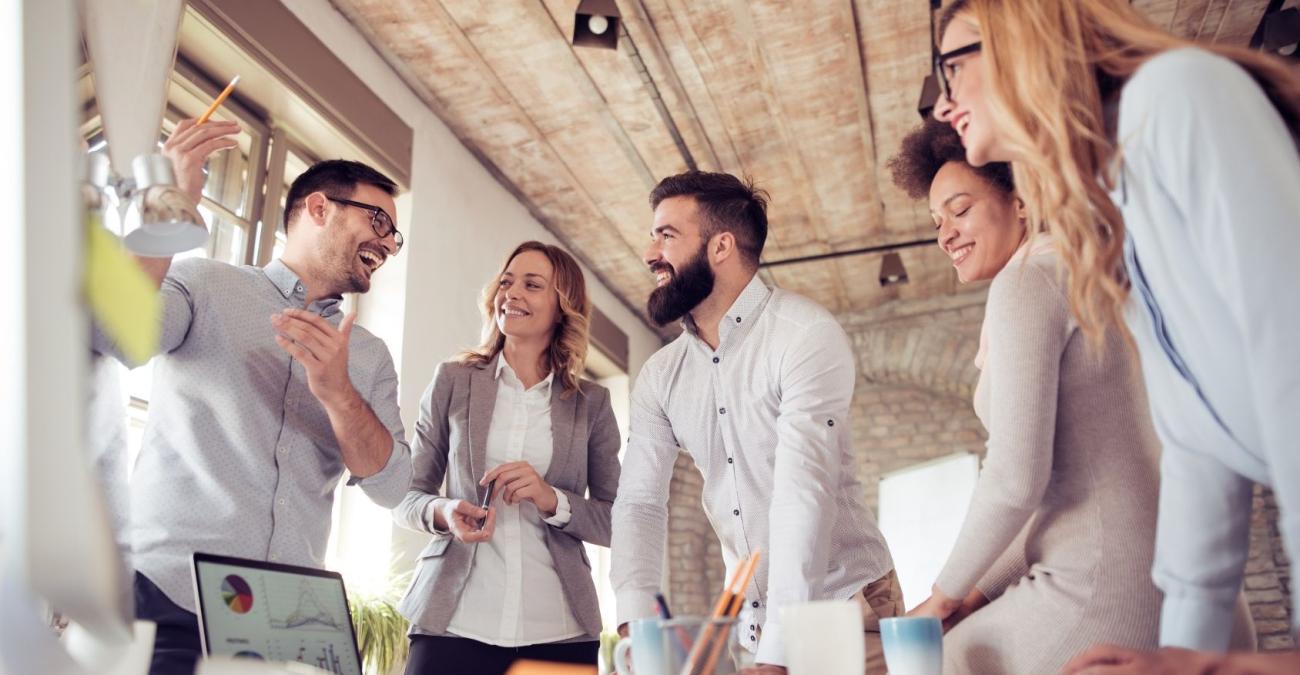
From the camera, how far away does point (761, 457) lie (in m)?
1.95

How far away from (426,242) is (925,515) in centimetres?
431

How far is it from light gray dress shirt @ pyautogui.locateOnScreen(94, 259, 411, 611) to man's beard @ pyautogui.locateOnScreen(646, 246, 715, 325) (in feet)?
2.27

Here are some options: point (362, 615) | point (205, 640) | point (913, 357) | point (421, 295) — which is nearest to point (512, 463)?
point (205, 640)

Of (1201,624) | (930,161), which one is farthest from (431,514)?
(1201,624)

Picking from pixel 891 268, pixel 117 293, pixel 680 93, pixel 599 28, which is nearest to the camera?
pixel 117 293

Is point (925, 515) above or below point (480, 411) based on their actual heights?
below

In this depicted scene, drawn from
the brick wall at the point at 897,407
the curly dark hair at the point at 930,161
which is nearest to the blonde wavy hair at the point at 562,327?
the curly dark hair at the point at 930,161

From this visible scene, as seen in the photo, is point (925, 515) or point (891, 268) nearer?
point (891, 268)

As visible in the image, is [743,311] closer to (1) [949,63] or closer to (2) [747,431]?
(2) [747,431]

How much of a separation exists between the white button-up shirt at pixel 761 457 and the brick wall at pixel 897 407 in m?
5.15

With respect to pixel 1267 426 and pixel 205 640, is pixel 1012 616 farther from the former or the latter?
pixel 205 640

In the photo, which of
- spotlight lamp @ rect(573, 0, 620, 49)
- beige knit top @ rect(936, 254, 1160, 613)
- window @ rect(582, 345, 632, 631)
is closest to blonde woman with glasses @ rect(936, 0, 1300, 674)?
beige knit top @ rect(936, 254, 1160, 613)

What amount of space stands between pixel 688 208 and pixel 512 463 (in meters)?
0.76

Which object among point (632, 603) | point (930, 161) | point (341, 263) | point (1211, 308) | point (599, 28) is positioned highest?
point (599, 28)
